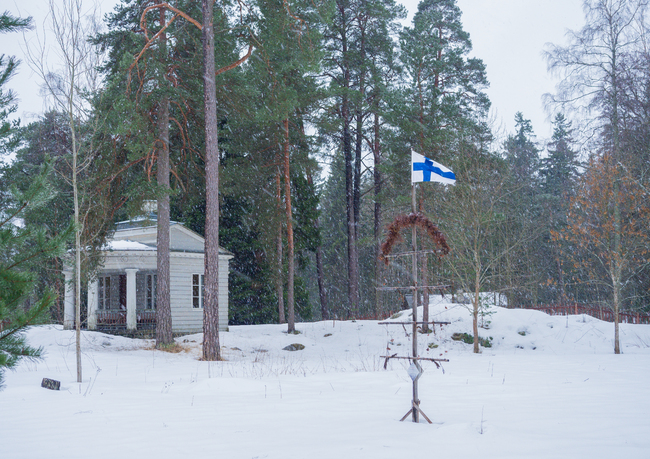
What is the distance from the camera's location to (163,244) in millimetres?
15555

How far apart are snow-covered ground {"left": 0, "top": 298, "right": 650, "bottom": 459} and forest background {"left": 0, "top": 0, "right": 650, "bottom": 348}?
2.11 meters

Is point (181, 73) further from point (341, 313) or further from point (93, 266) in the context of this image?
point (341, 313)

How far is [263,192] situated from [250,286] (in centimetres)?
651

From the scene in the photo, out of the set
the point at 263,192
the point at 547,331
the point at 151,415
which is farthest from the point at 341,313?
the point at 151,415

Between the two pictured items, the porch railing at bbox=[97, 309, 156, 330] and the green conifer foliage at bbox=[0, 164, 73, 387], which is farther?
the porch railing at bbox=[97, 309, 156, 330]

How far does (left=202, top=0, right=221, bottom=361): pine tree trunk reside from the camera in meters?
13.5

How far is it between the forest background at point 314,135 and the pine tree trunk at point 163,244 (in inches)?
4.9

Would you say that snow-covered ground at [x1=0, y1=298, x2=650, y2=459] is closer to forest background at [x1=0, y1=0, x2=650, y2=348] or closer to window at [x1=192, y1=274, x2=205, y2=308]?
forest background at [x1=0, y1=0, x2=650, y2=348]

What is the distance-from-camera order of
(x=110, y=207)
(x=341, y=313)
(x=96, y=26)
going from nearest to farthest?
(x=96, y=26) → (x=110, y=207) → (x=341, y=313)

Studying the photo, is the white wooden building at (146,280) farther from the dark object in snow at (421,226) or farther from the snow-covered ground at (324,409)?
the dark object in snow at (421,226)

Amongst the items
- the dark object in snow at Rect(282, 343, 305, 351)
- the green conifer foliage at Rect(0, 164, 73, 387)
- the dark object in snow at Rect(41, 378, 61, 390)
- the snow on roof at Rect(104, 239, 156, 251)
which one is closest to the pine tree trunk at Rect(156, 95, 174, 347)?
the dark object in snow at Rect(282, 343, 305, 351)

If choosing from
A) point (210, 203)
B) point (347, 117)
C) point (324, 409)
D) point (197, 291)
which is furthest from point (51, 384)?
point (347, 117)

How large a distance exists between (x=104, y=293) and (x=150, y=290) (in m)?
2.30

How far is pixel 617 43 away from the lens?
1814cm
